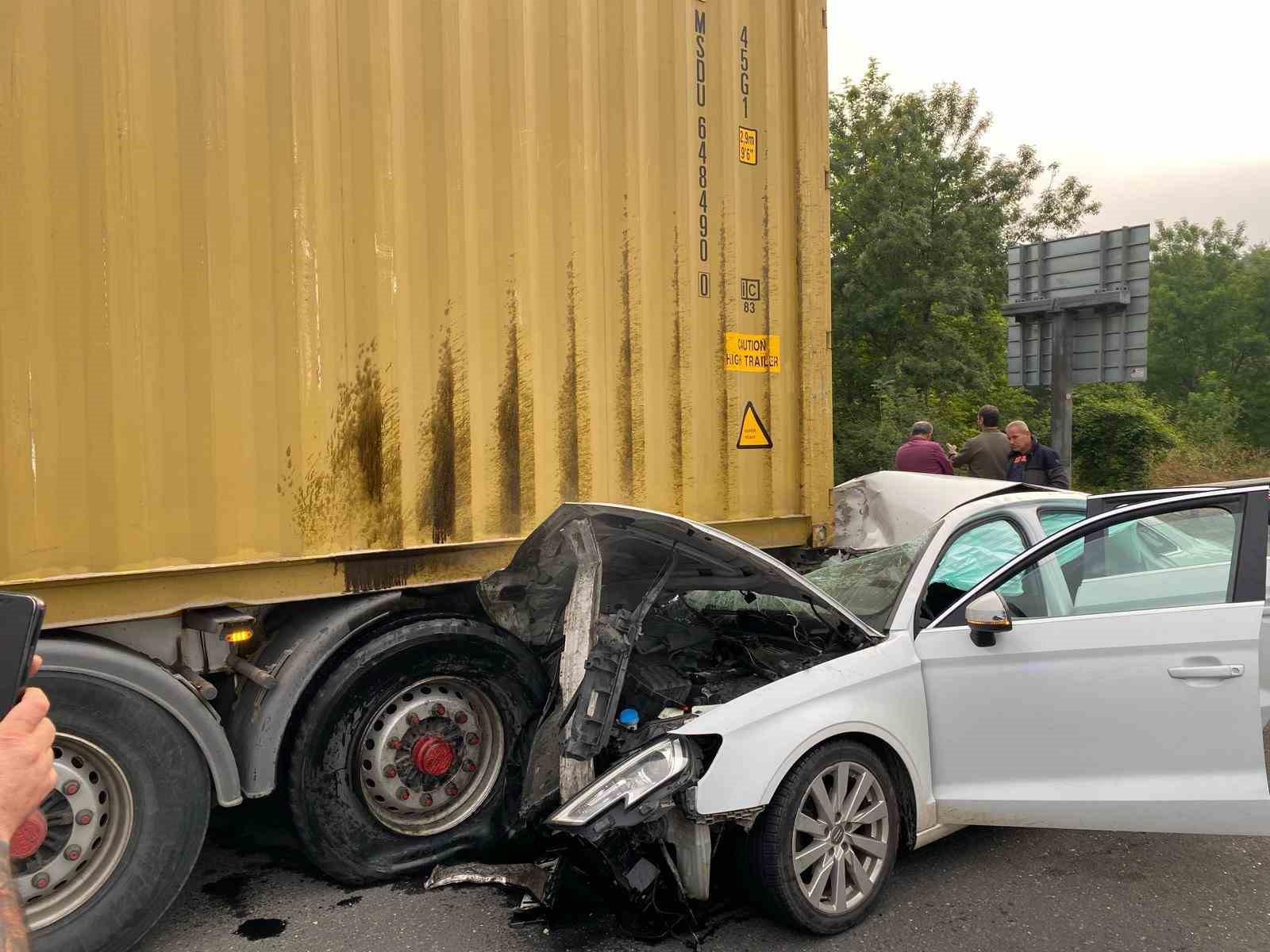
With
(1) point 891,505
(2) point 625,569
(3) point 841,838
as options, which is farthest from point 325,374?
(1) point 891,505

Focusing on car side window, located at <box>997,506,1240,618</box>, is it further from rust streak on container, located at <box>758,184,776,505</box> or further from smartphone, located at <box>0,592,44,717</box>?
smartphone, located at <box>0,592,44,717</box>

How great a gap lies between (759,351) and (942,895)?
2.72 meters

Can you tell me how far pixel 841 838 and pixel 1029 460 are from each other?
→ 226 inches

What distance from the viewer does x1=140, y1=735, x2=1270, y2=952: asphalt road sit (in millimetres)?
3154

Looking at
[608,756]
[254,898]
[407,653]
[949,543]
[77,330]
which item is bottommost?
[254,898]

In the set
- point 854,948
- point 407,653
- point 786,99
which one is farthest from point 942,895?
point 786,99

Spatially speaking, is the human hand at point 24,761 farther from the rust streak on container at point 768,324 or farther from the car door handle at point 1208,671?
the rust streak on container at point 768,324

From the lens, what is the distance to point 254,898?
3.57m

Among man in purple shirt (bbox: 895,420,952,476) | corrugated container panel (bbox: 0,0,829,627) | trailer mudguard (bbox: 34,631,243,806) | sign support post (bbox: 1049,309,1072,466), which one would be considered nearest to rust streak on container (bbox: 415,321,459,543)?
corrugated container panel (bbox: 0,0,829,627)

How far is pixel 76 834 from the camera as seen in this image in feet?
9.87

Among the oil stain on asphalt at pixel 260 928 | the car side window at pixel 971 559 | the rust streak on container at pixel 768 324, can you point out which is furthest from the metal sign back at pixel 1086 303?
the oil stain on asphalt at pixel 260 928

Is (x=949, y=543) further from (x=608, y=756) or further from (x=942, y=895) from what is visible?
(x=608, y=756)

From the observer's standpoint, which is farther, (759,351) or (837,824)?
(759,351)

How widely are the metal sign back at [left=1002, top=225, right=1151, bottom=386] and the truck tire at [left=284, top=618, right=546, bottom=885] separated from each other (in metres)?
8.65
